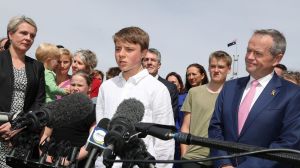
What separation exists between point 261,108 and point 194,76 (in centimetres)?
403

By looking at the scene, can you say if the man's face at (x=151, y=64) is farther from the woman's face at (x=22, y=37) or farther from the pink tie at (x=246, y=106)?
the pink tie at (x=246, y=106)

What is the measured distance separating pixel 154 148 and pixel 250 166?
0.92 meters

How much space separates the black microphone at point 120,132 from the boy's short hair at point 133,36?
2099 mm

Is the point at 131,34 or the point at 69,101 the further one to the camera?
the point at 131,34

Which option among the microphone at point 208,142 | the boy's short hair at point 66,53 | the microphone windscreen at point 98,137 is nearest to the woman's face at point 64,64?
the boy's short hair at point 66,53

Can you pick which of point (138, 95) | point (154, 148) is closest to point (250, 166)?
point (154, 148)

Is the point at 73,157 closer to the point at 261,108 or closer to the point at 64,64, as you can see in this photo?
the point at 261,108

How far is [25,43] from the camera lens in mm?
4922

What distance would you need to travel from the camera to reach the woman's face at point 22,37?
4914 mm

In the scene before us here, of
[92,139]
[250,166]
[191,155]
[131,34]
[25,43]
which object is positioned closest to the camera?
[92,139]

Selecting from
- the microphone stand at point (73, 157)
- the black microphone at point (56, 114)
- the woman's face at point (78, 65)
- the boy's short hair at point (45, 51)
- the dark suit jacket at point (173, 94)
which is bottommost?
the microphone stand at point (73, 157)

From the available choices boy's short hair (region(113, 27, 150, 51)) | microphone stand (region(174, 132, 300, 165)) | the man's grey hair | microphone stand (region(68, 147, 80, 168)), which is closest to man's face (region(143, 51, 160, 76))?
boy's short hair (region(113, 27, 150, 51))

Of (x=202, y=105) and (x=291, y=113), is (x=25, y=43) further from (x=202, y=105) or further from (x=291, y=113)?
(x=291, y=113)

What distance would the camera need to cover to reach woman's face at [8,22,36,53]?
4.91 m
